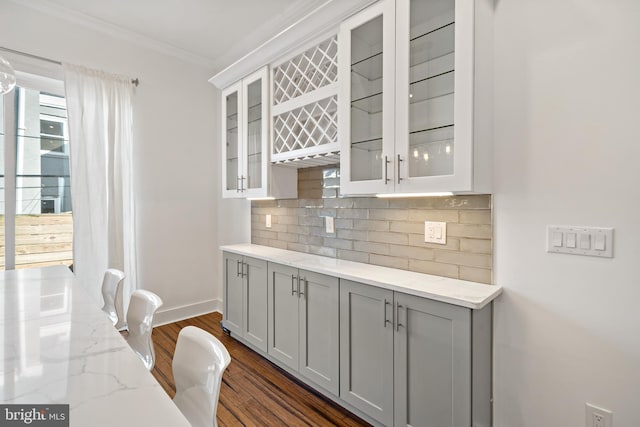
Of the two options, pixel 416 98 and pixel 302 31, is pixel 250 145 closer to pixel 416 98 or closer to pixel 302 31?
pixel 302 31

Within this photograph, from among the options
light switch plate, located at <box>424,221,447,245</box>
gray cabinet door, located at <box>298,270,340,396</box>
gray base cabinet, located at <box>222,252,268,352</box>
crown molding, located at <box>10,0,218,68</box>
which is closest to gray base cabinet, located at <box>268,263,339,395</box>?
gray cabinet door, located at <box>298,270,340,396</box>

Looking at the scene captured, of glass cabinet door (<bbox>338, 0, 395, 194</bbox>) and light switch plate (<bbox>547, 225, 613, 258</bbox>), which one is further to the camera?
glass cabinet door (<bbox>338, 0, 395, 194</bbox>)

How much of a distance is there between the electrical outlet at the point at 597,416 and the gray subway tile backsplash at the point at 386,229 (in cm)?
65

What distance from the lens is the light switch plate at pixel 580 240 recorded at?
4.47 ft

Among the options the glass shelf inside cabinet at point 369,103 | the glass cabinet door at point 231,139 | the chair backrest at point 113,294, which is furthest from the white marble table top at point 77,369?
the glass cabinet door at point 231,139

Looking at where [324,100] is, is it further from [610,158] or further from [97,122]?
[97,122]

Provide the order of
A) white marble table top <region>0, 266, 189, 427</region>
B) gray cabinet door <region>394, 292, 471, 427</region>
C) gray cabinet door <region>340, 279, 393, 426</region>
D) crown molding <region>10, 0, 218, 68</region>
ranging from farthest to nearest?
crown molding <region>10, 0, 218, 68</region> < gray cabinet door <region>340, 279, 393, 426</region> < gray cabinet door <region>394, 292, 471, 427</region> < white marble table top <region>0, 266, 189, 427</region>

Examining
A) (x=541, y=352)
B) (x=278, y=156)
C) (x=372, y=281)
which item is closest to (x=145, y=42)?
(x=278, y=156)

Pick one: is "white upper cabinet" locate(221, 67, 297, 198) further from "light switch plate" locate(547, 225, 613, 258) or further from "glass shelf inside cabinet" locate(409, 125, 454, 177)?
"light switch plate" locate(547, 225, 613, 258)

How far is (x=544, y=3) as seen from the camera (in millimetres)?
1511

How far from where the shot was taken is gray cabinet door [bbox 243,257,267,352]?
256 cm

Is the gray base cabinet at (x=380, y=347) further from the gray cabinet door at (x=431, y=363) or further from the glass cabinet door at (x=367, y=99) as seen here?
the glass cabinet door at (x=367, y=99)

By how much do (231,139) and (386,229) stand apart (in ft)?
5.95

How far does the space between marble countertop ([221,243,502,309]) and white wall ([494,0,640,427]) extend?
22cm
